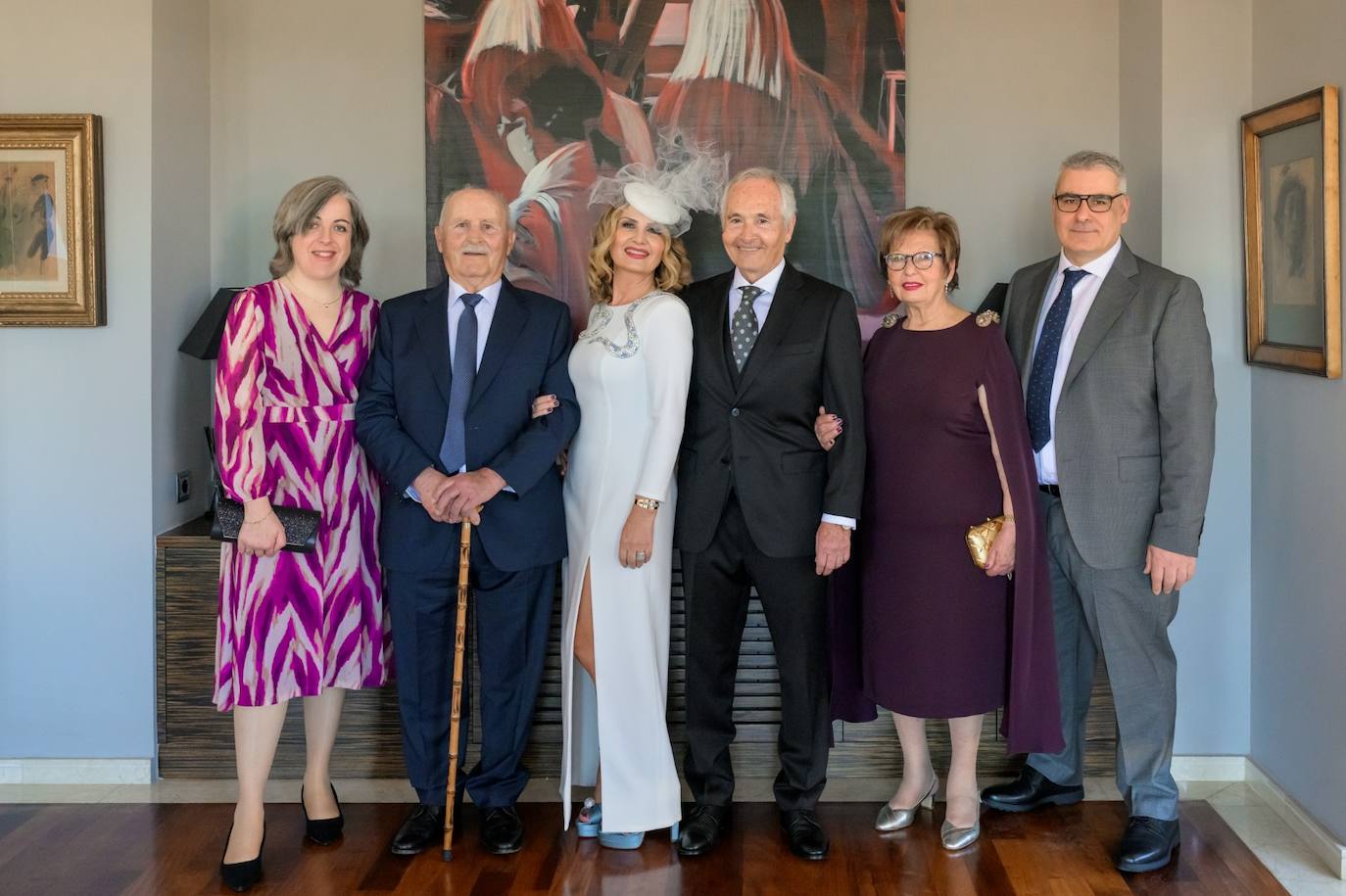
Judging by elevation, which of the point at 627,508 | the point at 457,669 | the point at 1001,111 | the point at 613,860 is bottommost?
the point at 613,860

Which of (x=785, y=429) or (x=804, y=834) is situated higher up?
(x=785, y=429)

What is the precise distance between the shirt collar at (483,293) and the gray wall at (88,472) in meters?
1.12

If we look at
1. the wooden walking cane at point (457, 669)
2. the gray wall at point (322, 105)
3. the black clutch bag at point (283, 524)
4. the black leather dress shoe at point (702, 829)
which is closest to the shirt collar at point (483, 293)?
the wooden walking cane at point (457, 669)

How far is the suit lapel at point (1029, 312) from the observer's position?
351cm

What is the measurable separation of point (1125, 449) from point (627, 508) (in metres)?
1.32

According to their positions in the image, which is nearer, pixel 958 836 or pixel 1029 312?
pixel 958 836

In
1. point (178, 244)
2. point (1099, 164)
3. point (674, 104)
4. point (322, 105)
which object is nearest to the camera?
point (1099, 164)

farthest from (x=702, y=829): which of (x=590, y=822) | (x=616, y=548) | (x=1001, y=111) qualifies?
(x=1001, y=111)

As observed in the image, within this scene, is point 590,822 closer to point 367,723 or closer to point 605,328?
point 367,723

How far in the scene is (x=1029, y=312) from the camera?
357 cm

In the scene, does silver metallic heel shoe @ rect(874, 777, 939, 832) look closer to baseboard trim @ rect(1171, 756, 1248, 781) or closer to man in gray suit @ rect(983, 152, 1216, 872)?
man in gray suit @ rect(983, 152, 1216, 872)

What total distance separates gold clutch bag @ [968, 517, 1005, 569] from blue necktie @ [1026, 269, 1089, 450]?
0.30 meters

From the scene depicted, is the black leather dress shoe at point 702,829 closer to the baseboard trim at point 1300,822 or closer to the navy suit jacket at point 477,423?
the navy suit jacket at point 477,423

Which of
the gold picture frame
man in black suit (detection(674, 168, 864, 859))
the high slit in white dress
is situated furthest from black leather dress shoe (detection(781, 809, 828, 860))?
the gold picture frame
